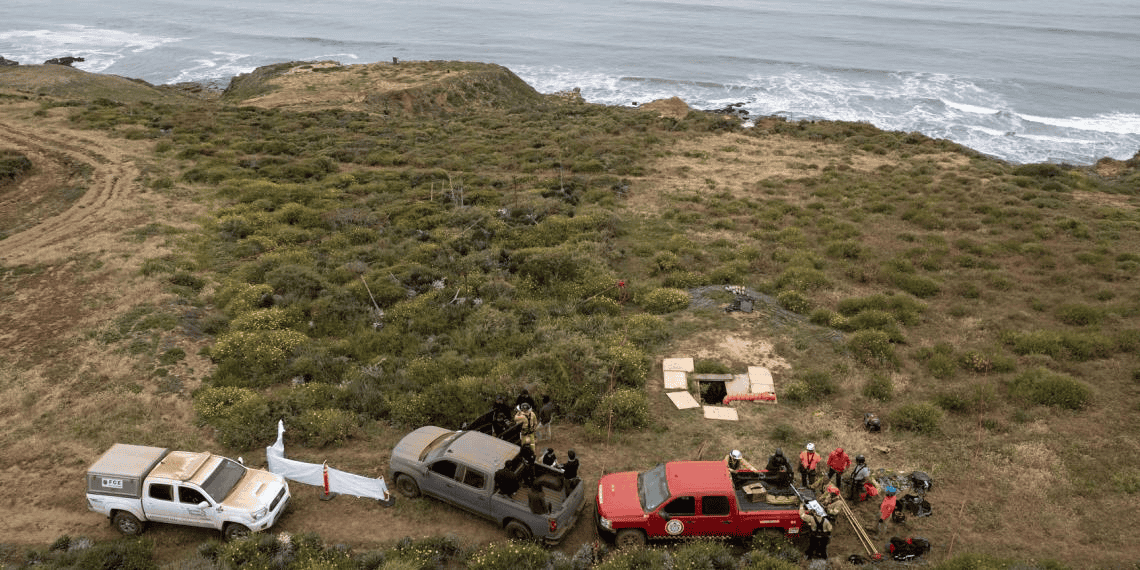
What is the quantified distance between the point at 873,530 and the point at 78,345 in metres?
22.9

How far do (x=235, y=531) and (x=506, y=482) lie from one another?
18.9 ft

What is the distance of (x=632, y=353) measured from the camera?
19531 millimetres

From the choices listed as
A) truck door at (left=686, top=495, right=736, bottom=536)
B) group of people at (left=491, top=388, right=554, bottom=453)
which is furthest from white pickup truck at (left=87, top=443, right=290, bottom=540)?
truck door at (left=686, top=495, right=736, bottom=536)

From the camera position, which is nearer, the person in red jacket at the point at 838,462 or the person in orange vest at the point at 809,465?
the person in orange vest at the point at 809,465

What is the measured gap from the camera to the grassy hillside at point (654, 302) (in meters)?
16.3

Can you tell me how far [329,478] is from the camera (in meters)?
14.4

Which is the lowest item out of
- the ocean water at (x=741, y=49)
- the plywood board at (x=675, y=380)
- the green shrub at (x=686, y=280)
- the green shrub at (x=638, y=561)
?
the green shrub at (x=638, y=561)

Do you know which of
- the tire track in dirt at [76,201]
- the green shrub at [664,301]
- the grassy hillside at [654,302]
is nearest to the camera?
the grassy hillside at [654,302]

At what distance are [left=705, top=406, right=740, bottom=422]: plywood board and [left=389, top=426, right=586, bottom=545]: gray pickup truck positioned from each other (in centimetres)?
491

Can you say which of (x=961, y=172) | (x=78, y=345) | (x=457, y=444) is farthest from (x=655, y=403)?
(x=961, y=172)

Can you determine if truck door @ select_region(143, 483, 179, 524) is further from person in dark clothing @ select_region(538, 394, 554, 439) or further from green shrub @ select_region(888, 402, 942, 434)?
green shrub @ select_region(888, 402, 942, 434)

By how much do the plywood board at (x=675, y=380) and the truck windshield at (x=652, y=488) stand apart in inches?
189

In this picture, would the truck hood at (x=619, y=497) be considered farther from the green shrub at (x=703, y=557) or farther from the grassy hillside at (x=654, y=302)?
the grassy hillside at (x=654, y=302)

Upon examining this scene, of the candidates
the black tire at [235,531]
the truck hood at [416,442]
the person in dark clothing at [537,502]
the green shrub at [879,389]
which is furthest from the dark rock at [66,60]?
the green shrub at [879,389]
